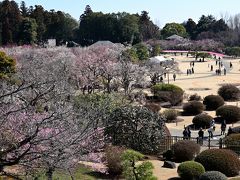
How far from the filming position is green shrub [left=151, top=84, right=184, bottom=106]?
42031mm

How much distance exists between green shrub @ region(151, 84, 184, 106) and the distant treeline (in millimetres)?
38619

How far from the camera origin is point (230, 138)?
2316 centimetres

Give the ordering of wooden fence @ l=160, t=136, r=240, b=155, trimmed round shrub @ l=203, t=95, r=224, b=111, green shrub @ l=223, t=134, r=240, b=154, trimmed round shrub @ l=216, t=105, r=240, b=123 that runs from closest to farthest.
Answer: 1. green shrub @ l=223, t=134, r=240, b=154
2. wooden fence @ l=160, t=136, r=240, b=155
3. trimmed round shrub @ l=216, t=105, r=240, b=123
4. trimmed round shrub @ l=203, t=95, r=224, b=111

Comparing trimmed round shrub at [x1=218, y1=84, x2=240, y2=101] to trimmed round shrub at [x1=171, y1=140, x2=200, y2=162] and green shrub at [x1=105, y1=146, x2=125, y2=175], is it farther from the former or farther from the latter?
green shrub at [x1=105, y1=146, x2=125, y2=175]

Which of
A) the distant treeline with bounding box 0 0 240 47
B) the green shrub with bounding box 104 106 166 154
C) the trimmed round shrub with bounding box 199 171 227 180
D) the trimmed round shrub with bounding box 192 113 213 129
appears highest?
the distant treeline with bounding box 0 0 240 47

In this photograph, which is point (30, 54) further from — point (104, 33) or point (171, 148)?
point (104, 33)

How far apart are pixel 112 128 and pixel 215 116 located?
1538 centimetres

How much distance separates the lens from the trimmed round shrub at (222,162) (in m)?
19.1

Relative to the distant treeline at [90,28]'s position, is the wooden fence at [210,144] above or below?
below

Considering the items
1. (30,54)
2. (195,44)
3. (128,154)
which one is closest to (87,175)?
(128,154)

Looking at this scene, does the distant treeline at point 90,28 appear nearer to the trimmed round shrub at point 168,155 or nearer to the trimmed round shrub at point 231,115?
the trimmed round shrub at point 231,115

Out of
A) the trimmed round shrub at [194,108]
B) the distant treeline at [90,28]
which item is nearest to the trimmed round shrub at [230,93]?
the trimmed round shrub at [194,108]

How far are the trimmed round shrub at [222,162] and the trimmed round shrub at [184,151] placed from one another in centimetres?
196

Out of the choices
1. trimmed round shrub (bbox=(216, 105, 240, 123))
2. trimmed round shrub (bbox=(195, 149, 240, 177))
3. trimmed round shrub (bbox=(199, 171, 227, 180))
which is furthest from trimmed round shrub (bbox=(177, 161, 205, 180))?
trimmed round shrub (bbox=(216, 105, 240, 123))
